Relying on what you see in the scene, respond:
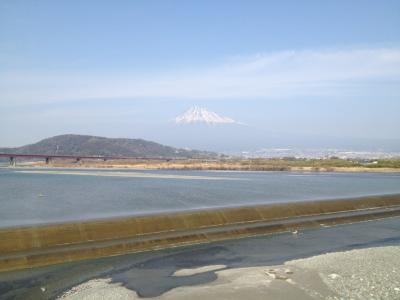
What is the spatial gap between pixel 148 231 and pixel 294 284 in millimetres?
6872

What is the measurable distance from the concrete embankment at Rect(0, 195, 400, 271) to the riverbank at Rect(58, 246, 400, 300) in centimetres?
264

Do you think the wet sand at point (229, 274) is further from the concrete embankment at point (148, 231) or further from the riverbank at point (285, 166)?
the riverbank at point (285, 166)

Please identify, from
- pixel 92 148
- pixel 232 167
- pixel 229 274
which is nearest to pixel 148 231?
pixel 229 274

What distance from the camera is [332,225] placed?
19.0 meters

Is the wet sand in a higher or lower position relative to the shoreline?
lower

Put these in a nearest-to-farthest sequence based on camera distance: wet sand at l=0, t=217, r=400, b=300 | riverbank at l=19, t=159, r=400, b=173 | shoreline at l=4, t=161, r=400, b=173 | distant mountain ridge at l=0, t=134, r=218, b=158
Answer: wet sand at l=0, t=217, r=400, b=300 < shoreline at l=4, t=161, r=400, b=173 < riverbank at l=19, t=159, r=400, b=173 < distant mountain ridge at l=0, t=134, r=218, b=158

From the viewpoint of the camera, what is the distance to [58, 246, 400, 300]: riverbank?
8.99 metres

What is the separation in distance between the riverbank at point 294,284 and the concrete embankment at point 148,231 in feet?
A: 8.65

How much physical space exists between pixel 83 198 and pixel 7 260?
1733 cm

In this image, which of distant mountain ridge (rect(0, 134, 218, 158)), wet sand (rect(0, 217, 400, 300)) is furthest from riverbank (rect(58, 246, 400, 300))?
distant mountain ridge (rect(0, 134, 218, 158))

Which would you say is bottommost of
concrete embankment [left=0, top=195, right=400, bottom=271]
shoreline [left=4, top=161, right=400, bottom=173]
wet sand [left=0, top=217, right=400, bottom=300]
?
wet sand [left=0, top=217, right=400, bottom=300]

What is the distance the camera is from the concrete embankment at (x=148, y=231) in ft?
41.0

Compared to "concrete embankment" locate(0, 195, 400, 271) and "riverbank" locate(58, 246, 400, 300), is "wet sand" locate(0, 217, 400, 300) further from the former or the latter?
"concrete embankment" locate(0, 195, 400, 271)

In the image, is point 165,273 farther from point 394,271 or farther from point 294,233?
point 294,233
